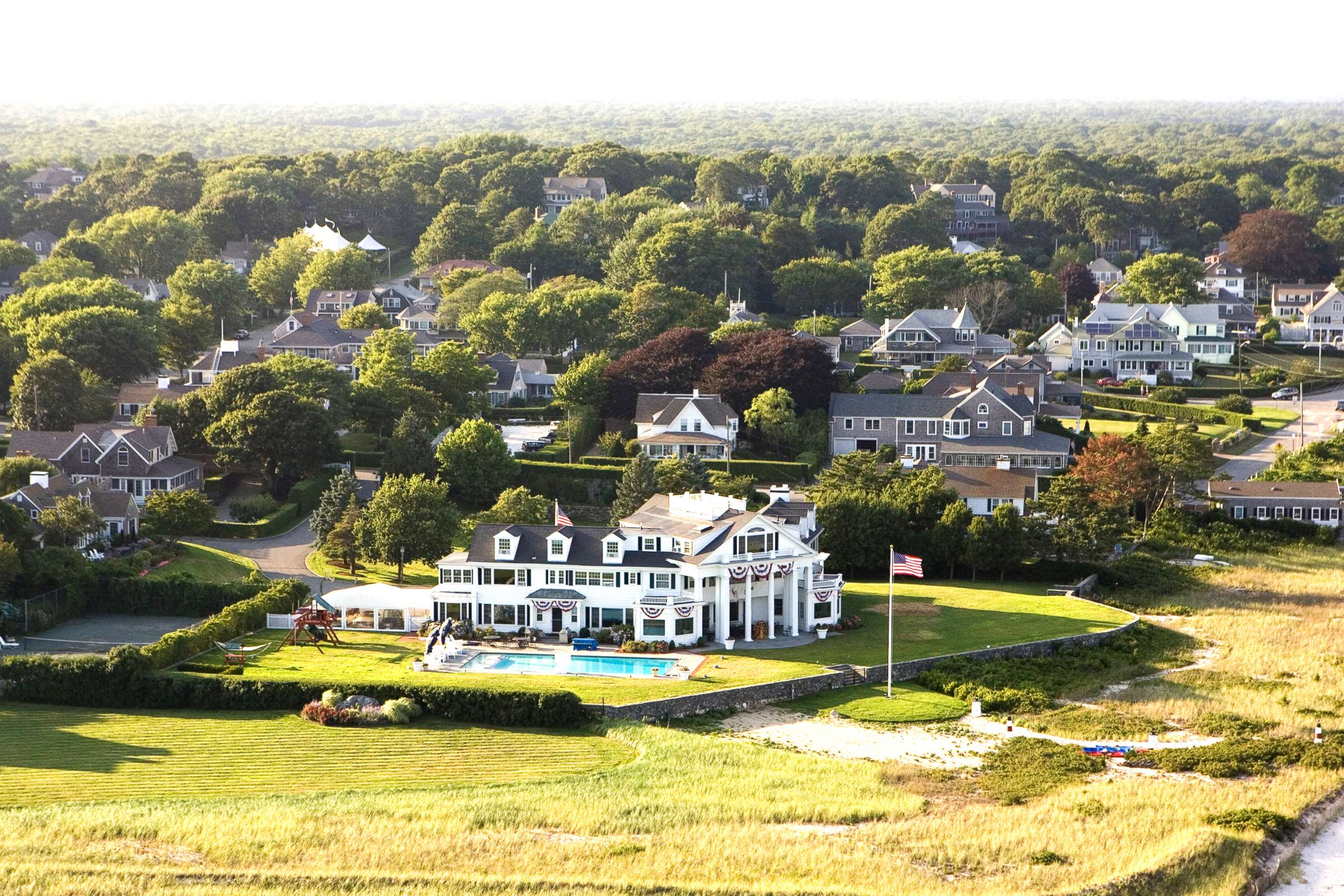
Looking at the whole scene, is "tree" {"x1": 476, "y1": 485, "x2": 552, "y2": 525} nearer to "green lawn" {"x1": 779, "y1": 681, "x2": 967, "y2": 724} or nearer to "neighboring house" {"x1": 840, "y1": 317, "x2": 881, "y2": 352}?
"green lawn" {"x1": 779, "y1": 681, "x2": 967, "y2": 724}

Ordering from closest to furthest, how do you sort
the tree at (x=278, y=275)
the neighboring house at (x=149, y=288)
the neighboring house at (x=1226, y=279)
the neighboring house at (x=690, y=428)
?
1. the neighboring house at (x=690, y=428)
2. the neighboring house at (x=149, y=288)
3. the tree at (x=278, y=275)
4. the neighboring house at (x=1226, y=279)

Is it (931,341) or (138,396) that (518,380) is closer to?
(138,396)

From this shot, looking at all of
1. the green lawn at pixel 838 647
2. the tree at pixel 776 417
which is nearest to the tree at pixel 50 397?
the tree at pixel 776 417

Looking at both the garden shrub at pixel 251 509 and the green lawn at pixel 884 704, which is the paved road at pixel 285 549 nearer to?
the garden shrub at pixel 251 509

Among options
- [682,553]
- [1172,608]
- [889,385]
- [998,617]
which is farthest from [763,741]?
[889,385]

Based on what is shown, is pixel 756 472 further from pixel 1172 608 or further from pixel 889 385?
pixel 1172 608
